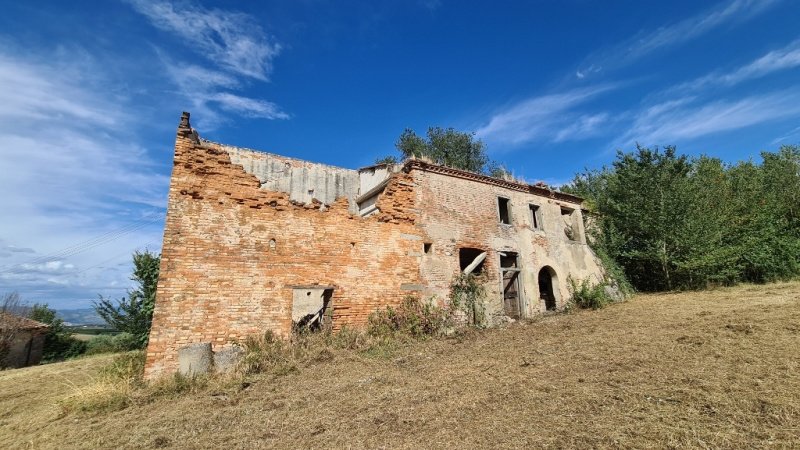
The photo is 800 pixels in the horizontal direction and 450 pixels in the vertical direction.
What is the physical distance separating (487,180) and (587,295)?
19.7 feet

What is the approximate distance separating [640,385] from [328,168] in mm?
12698

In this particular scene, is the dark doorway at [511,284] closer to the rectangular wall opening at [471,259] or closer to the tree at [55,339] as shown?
the rectangular wall opening at [471,259]

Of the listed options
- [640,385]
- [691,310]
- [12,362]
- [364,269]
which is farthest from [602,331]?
[12,362]

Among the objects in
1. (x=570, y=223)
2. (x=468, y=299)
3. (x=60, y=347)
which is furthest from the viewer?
(x=60, y=347)

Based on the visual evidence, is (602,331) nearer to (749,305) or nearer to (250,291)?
(749,305)

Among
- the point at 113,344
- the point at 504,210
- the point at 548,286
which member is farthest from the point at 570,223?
the point at 113,344

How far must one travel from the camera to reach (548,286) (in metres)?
→ 15.4

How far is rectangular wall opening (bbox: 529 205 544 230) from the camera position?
1508cm

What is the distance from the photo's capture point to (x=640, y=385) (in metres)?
5.13

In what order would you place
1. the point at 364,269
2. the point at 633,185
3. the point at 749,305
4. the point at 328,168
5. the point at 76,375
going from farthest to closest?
the point at 633,185 < the point at 328,168 < the point at 76,375 < the point at 364,269 < the point at 749,305

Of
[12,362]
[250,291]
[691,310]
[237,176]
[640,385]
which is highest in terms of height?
[237,176]

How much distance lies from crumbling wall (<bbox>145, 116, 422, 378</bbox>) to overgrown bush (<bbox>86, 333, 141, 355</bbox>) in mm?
13370

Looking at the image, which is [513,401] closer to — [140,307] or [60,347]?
[140,307]

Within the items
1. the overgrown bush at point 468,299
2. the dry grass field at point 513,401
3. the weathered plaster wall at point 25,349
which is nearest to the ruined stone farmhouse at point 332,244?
the overgrown bush at point 468,299
